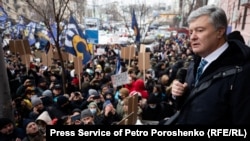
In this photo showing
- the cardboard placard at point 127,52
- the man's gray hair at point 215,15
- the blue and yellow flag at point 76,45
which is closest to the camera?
the man's gray hair at point 215,15

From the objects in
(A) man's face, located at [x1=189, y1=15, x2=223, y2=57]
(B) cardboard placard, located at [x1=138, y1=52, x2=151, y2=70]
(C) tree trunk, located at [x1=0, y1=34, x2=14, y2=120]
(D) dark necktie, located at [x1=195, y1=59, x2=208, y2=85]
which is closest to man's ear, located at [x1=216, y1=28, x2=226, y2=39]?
(A) man's face, located at [x1=189, y1=15, x2=223, y2=57]

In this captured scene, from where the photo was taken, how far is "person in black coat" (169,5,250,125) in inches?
58.6

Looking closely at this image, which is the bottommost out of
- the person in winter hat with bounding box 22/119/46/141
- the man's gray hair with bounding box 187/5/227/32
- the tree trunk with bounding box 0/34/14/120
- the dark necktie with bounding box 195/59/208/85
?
the person in winter hat with bounding box 22/119/46/141

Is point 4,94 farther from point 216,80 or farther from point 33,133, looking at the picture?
point 216,80

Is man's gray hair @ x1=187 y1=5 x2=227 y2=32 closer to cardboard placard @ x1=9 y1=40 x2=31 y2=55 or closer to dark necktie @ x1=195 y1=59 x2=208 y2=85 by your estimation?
dark necktie @ x1=195 y1=59 x2=208 y2=85

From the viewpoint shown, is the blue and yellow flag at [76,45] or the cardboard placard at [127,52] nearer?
the blue and yellow flag at [76,45]

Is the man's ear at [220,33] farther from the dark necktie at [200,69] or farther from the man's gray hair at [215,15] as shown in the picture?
the dark necktie at [200,69]

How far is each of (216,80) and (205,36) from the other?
0.29 metres

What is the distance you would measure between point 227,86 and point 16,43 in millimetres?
9343

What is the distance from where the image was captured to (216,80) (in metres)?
1.58

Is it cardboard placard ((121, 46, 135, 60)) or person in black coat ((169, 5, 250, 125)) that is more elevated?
person in black coat ((169, 5, 250, 125))

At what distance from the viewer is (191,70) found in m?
2.01

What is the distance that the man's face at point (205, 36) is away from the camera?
5.58 ft

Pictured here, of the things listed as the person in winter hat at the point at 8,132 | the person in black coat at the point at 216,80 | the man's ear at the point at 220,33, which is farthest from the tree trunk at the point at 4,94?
the man's ear at the point at 220,33
